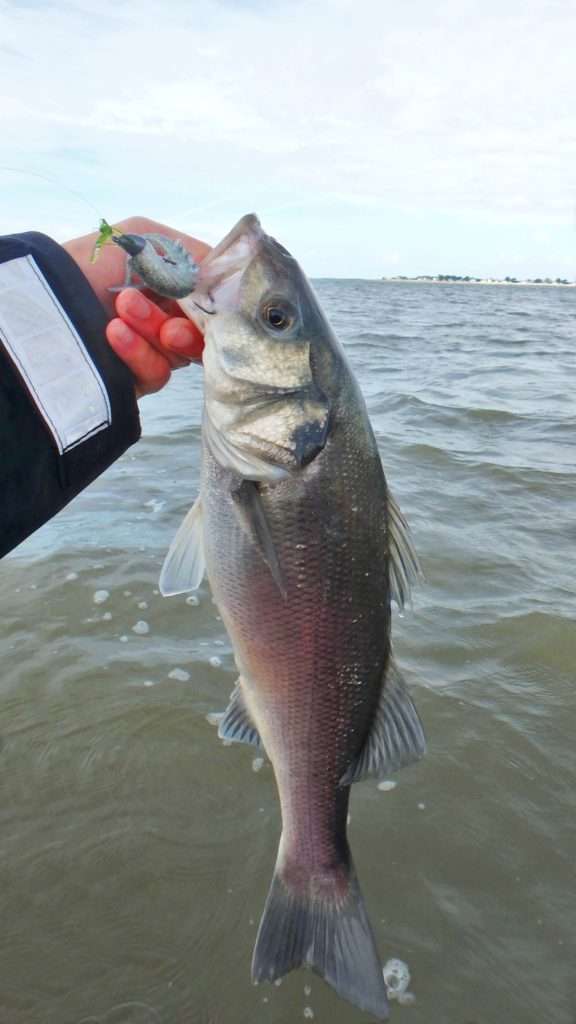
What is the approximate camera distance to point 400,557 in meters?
1.95

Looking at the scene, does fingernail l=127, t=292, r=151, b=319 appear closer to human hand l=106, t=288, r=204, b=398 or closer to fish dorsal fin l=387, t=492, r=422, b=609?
human hand l=106, t=288, r=204, b=398

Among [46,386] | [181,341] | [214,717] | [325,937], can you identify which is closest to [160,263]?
[181,341]

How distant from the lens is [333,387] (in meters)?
1.89

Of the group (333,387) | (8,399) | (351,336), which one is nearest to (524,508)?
(333,387)

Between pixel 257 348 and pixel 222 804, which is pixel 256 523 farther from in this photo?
pixel 222 804

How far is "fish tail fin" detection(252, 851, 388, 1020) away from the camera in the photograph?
193 cm

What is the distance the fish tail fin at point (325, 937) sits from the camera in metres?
1.93

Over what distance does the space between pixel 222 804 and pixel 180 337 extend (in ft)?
6.92

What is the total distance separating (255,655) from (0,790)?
1876 mm

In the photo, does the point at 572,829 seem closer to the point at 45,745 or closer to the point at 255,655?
the point at 255,655

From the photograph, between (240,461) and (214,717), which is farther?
(214,717)

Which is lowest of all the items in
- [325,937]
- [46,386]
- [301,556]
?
[325,937]

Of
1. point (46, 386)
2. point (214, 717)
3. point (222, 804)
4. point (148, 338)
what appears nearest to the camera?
point (46, 386)

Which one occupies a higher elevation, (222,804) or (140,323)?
(140,323)
